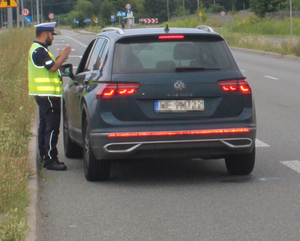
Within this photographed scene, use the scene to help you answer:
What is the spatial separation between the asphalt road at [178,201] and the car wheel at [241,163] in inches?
3.5

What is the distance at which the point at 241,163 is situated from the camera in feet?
22.4

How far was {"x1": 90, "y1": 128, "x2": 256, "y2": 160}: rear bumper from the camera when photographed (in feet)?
20.2

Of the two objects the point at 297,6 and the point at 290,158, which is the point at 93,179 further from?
the point at 297,6

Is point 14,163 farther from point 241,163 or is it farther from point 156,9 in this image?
point 156,9

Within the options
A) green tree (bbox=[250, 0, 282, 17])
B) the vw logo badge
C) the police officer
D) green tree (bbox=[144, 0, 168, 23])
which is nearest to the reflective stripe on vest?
the police officer

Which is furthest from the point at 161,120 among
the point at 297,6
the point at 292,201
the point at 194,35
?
the point at 297,6

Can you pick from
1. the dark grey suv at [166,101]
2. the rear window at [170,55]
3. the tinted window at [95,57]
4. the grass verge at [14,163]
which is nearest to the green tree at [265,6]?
the grass verge at [14,163]

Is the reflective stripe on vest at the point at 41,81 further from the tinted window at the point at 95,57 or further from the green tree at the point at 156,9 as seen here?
the green tree at the point at 156,9

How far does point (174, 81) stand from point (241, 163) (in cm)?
124

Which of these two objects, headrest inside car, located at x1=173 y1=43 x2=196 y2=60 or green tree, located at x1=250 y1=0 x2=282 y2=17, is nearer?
headrest inside car, located at x1=173 y1=43 x2=196 y2=60

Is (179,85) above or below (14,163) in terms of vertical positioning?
above

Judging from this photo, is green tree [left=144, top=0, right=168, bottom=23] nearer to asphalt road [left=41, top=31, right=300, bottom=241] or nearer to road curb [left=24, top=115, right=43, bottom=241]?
asphalt road [left=41, top=31, right=300, bottom=241]

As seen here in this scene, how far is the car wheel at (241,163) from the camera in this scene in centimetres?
678

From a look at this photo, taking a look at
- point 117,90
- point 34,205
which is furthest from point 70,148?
point 34,205
